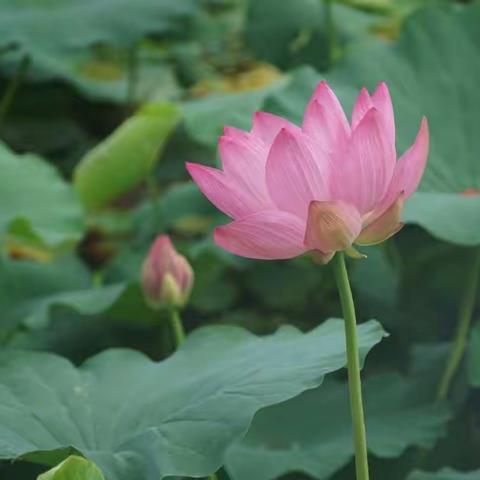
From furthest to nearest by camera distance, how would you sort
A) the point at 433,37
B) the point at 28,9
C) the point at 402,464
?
the point at 28,9 < the point at 433,37 < the point at 402,464

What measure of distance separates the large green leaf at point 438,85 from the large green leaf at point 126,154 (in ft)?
0.90

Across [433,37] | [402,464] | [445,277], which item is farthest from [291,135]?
[445,277]

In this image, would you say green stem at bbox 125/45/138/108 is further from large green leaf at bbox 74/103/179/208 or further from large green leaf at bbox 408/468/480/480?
large green leaf at bbox 408/468/480/480

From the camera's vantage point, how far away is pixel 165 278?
4.34 feet

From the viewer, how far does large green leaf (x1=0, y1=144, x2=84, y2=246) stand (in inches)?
63.0

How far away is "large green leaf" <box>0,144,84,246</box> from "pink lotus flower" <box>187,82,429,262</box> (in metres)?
0.77

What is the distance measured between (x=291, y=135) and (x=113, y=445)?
329mm

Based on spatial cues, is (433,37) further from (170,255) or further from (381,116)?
(381,116)

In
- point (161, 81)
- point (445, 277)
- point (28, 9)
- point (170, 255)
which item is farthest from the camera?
point (161, 81)

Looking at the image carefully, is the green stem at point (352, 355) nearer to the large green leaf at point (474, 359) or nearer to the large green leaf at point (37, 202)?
the large green leaf at point (474, 359)

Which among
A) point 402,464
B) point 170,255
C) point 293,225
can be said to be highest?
point 293,225

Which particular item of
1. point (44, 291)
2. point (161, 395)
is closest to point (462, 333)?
point (161, 395)

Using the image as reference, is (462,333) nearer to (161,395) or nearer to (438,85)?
(438,85)

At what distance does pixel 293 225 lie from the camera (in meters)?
0.82
